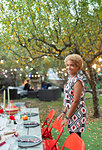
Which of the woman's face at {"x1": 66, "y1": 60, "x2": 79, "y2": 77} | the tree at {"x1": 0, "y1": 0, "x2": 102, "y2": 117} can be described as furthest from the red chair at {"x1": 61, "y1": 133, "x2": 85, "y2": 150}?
the tree at {"x1": 0, "y1": 0, "x2": 102, "y2": 117}

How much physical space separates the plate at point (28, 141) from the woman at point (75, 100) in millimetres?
414

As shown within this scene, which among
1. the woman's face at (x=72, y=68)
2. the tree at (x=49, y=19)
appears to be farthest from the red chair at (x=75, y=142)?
the tree at (x=49, y=19)

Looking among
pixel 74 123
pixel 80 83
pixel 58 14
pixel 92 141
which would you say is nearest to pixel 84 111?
pixel 74 123

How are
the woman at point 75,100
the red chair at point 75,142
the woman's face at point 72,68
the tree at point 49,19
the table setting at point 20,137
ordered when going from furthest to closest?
the tree at point 49,19
the woman's face at point 72,68
the woman at point 75,100
the table setting at point 20,137
the red chair at point 75,142

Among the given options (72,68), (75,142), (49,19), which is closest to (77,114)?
(75,142)

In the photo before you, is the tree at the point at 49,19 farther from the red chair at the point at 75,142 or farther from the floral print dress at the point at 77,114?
the red chair at the point at 75,142

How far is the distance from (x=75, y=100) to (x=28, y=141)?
2.29ft

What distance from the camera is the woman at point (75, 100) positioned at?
2092 millimetres

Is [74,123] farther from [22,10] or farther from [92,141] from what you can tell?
[22,10]

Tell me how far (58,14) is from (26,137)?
4.31 m

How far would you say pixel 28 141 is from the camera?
6.30ft

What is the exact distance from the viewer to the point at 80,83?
7.00 ft

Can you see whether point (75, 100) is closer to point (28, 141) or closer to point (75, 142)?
point (75, 142)

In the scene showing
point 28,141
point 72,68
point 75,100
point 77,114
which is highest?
point 72,68
